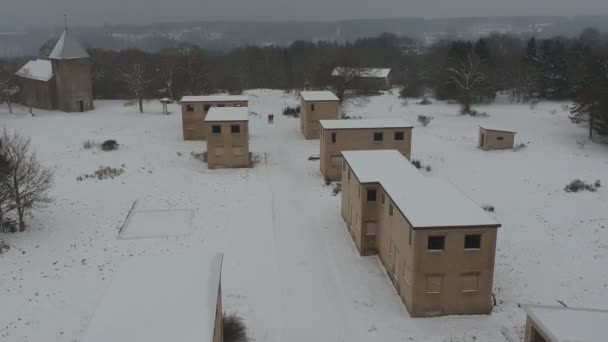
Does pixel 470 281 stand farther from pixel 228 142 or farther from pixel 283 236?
pixel 228 142

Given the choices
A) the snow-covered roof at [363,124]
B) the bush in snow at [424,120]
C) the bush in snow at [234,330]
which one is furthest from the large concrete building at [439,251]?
the bush in snow at [424,120]

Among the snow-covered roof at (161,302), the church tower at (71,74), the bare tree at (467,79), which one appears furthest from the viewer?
the bare tree at (467,79)

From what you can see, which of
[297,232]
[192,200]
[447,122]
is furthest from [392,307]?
[447,122]

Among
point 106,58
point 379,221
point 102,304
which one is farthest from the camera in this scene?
point 106,58

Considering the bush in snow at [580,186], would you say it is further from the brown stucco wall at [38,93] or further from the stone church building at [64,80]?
the brown stucco wall at [38,93]

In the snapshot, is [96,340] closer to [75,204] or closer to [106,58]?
[75,204]

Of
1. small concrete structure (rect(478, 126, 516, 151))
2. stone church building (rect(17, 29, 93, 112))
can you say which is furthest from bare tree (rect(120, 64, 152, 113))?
small concrete structure (rect(478, 126, 516, 151))

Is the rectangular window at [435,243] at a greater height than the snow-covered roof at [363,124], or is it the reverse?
the snow-covered roof at [363,124]
